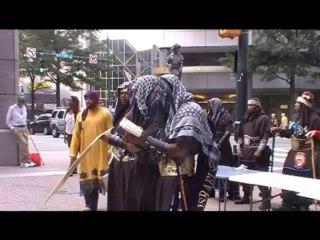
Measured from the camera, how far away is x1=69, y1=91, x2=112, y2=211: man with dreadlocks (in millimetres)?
6027

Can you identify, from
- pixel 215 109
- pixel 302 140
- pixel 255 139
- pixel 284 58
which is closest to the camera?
pixel 302 140

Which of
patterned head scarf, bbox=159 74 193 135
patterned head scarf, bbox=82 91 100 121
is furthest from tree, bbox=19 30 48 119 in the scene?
patterned head scarf, bbox=159 74 193 135

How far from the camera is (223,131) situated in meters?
7.69

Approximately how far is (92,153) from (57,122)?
21.4m

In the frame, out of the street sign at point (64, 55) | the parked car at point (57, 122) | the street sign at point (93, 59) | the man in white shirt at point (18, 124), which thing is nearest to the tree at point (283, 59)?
the street sign at point (93, 59)

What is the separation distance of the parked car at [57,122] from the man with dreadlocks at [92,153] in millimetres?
20686

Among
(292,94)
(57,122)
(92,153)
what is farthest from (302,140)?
(292,94)

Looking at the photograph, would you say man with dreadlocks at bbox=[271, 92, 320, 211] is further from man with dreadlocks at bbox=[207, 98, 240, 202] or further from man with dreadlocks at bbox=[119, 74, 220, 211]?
man with dreadlocks at bbox=[119, 74, 220, 211]

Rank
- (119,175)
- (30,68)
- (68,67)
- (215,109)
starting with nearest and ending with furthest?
(119,175)
(215,109)
(30,68)
(68,67)

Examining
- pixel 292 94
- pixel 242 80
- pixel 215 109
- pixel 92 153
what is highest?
pixel 242 80

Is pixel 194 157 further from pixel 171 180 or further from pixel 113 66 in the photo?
pixel 113 66

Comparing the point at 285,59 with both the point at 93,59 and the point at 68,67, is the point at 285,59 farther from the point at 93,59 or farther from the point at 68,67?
the point at 68,67

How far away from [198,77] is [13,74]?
24.9m
